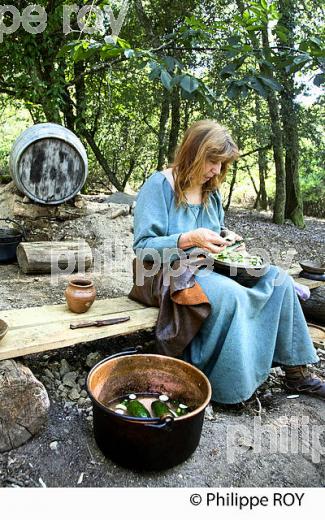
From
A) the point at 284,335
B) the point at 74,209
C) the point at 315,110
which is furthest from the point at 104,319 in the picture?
the point at 315,110

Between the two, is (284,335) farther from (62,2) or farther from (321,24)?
(321,24)

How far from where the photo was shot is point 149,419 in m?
1.79

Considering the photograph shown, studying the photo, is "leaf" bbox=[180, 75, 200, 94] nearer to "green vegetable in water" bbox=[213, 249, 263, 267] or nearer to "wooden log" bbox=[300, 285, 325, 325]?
"green vegetable in water" bbox=[213, 249, 263, 267]

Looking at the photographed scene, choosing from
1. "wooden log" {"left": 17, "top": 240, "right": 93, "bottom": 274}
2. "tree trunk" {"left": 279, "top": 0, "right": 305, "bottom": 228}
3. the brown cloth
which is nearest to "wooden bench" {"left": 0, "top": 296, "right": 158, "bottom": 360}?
the brown cloth

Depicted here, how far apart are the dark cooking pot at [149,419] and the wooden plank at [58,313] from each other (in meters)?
0.36

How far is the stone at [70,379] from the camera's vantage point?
258 cm

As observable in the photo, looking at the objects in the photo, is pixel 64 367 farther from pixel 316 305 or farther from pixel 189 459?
pixel 316 305

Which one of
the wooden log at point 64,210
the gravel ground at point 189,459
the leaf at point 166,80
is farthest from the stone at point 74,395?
the wooden log at point 64,210

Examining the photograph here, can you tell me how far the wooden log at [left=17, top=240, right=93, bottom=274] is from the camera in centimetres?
452

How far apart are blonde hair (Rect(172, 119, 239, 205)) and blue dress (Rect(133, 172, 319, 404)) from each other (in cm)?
10

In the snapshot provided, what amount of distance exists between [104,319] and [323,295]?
2108mm

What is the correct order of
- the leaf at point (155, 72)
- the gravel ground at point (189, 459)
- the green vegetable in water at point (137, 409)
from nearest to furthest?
1. the gravel ground at point (189, 459)
2. the green vegetable in water at point (137, 409)
3. the leaf at point (155, 72)

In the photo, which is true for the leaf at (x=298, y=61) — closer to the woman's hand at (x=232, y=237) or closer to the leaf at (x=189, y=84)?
the leaf at (x=189, y=84)

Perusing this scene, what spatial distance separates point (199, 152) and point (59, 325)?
131 cm
